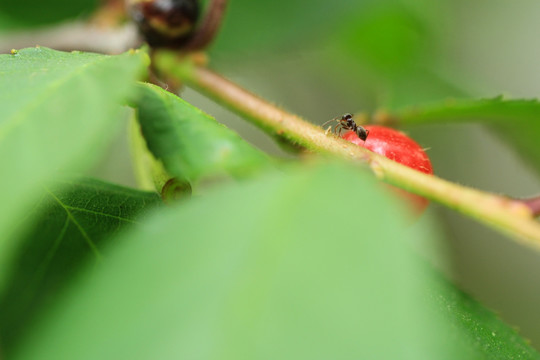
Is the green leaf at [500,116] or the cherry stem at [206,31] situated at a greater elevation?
the green leaf at [500,116]

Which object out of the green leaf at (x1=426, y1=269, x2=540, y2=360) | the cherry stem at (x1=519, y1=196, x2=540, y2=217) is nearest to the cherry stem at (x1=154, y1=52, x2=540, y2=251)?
the cherry stem at (x1=519, y1=196, x2=540, y2=217)

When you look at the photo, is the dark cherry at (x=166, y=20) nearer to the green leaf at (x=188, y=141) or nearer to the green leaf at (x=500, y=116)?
the green leaf at (x=500, y=116)

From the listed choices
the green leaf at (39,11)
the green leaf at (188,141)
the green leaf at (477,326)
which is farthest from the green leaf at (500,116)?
the green leaf at (39,11)

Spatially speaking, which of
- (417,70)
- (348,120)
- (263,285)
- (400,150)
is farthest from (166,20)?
(417,70)

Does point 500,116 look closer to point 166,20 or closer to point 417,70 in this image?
point 166,20

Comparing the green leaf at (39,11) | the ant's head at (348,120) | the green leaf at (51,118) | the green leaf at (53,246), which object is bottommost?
the green leaf at (39,11)

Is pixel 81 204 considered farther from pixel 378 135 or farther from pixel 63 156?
pixel 378 135

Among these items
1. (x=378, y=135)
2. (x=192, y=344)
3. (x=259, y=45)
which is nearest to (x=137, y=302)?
(x=192, y=344)

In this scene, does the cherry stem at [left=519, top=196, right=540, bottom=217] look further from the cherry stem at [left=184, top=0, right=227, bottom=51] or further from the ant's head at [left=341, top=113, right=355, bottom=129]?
the cherry stem at [left=184, top=0, right=227, bottom=51]
